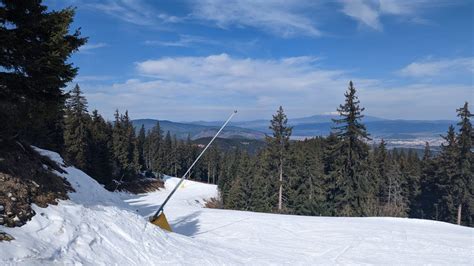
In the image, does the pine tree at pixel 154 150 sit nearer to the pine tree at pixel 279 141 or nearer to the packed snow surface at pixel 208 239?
the pine tree at pixel 279 141

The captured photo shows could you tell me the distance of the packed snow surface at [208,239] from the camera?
778 centimetres

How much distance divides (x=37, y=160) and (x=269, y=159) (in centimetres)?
2828

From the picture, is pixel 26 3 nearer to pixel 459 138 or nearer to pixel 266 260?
pixel 266 260

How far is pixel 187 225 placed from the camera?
17000mm

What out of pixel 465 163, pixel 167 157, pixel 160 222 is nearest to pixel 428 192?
pixel 465 163

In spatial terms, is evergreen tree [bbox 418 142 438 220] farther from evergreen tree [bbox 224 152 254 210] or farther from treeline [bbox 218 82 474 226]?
evergreen tree [bbox 224 152 254 210]

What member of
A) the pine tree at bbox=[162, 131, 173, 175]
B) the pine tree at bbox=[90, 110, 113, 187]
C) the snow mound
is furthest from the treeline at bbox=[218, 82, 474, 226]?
the pine tree at bbox=[162, 131, 173, 175]

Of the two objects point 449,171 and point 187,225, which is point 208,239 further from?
point 449,171

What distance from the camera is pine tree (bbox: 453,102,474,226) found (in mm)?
34719

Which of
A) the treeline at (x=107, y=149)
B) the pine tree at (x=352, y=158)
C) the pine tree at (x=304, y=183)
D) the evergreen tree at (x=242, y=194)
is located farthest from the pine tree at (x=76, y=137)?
the pine tree at (x=352, y=158)

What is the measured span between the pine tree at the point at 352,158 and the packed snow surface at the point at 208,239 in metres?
11.4

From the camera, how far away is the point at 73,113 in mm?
44062

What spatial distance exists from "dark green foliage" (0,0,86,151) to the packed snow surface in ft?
8.96

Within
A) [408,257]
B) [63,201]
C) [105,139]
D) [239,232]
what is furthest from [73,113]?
[408,257]
